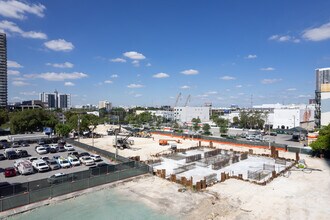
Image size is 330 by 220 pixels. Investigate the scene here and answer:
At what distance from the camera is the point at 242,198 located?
21.1 m

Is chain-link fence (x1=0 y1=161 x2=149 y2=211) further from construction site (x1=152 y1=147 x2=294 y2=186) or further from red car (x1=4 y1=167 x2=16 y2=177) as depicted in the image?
red car (x1=4 y1=167 x2=16 y2=177)

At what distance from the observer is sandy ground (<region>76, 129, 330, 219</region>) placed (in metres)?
18.1

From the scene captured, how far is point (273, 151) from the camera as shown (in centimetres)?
4047

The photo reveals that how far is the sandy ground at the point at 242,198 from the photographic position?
1814 cm

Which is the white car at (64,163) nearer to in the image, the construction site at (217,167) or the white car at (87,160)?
the white car at (87,160)

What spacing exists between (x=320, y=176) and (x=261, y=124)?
6678 cm

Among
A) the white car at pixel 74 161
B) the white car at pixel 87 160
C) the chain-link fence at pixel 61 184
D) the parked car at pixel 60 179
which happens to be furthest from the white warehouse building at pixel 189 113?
the parked car at pixel 60 179

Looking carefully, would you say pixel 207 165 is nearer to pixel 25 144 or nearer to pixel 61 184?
pixel 61 184

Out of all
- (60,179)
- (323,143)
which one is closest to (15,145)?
(60,179)

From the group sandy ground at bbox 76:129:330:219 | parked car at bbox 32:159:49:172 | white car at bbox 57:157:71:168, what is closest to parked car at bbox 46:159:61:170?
white car at bbox 57:157:71:168

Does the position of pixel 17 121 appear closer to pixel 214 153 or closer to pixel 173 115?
pixel 214 153

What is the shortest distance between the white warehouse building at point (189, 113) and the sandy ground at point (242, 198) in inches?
4441

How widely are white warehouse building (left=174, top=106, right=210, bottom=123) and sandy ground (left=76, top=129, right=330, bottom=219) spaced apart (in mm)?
112793

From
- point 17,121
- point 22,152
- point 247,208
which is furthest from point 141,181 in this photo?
point 17,121
